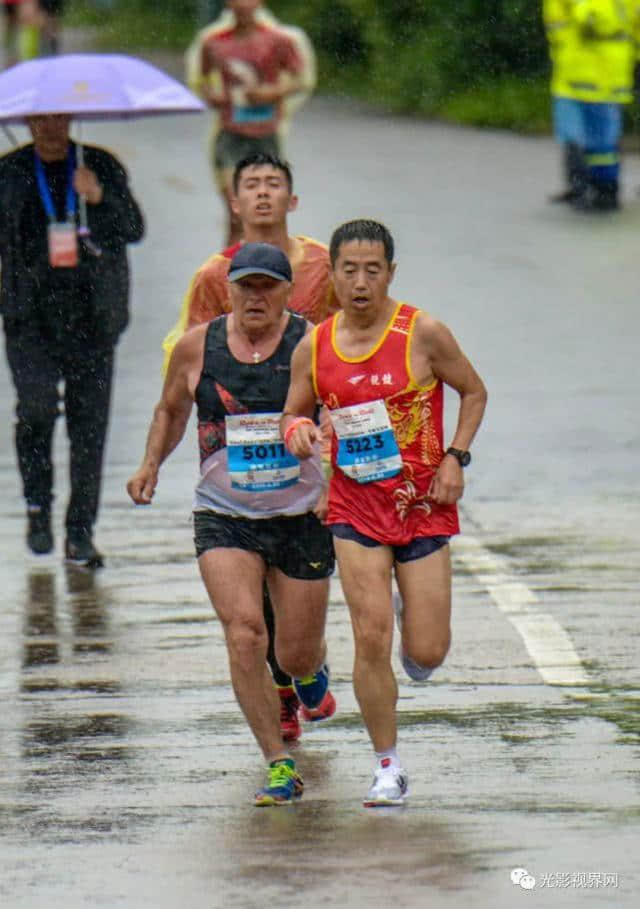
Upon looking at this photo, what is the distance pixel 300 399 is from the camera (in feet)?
25.9

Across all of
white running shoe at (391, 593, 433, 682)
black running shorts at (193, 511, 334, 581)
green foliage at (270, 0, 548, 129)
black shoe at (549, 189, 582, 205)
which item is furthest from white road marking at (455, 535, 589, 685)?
green foliage at (270, 0, 548, 129)

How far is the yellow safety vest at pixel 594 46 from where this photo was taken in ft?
74.4

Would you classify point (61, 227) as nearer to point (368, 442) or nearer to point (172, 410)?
point (172, 410)

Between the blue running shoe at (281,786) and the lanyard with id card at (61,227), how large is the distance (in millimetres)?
4313

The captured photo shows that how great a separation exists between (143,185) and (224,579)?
18.6 meters

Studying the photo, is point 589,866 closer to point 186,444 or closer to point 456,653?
point 456,653

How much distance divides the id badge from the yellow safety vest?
1165 cm

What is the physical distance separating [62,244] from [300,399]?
3963 millimetres

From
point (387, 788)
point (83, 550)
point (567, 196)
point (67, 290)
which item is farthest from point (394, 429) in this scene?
point (567, 196)

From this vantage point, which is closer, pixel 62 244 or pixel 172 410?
pixel 172 410

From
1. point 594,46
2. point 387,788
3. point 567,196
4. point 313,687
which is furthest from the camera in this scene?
point 567,196

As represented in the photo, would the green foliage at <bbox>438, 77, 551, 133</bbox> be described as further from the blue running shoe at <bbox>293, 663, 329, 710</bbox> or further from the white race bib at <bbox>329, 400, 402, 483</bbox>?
the white race bib at <bbox>329, 400, 402, 483</bbox>

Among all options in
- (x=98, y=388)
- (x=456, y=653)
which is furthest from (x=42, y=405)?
(x=456, y=653)

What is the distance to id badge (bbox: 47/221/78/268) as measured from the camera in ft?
38.1
